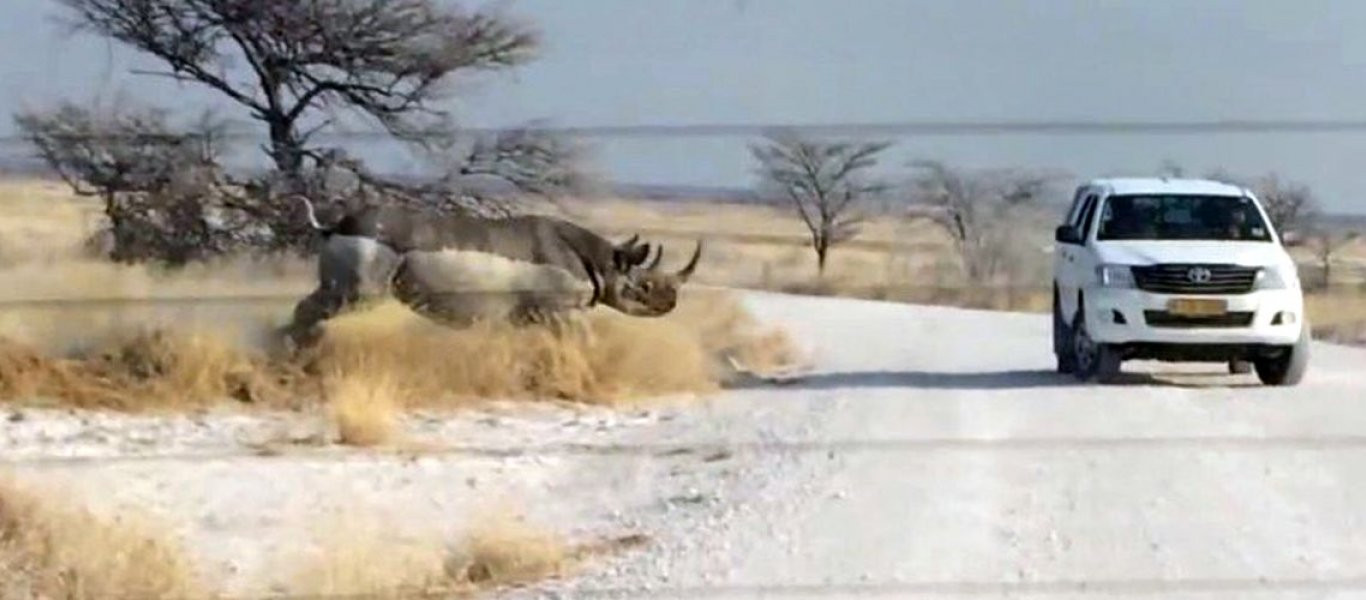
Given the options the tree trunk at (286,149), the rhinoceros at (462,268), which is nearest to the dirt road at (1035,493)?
the rhinoceros at (462,268)

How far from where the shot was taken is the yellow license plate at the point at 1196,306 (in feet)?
59.2

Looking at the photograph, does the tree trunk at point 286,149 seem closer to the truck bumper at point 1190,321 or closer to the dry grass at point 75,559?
the truck bumper at point 1190,321

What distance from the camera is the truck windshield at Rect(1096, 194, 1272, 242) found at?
725 inches

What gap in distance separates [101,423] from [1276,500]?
778 cm

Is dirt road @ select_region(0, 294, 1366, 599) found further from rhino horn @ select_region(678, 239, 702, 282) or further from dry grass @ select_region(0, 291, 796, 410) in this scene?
rhino horn @ select_region(678, 239, 702, 282)

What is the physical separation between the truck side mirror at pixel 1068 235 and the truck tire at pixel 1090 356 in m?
0.47

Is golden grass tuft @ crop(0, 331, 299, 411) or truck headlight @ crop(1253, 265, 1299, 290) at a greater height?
truck headlight @ crop(1253, 265, 1299, 290)

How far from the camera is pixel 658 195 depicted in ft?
31.1

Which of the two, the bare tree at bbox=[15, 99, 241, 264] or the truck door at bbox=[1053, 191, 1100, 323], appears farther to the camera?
the truck door at bbox=[1053, 191, 1100, 323]

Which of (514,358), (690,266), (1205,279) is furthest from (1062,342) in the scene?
(514,358)

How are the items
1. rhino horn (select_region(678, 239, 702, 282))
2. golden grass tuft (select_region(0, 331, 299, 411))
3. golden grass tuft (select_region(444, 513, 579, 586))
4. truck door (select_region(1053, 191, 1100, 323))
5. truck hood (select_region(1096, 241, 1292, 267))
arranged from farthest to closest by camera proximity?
truck door (select_region(1053, 191, 1100, 323))
truck hood (select_region(1096, 241, 1292, 267))
golden grass tuft (select_region(0, 331, 299, 411))
rhino horn (select_region(678, 239, 702, 282))
golden grass tuft (select_region(444, 513, 579, 586))

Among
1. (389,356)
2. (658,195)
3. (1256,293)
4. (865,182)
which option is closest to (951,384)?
(1256,293)

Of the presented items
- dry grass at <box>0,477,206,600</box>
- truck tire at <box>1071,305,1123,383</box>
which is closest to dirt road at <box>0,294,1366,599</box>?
truck tire at <box>1071,305,1123,383</box>

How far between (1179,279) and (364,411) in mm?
5816
